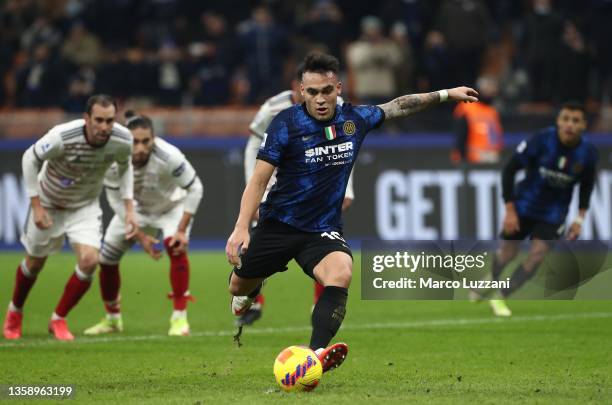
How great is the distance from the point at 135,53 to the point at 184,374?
14.8 meters

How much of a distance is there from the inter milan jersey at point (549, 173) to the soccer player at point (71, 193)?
4.30 m

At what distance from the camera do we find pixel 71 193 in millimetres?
12133

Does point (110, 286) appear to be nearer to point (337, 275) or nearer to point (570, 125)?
point (337, 275)

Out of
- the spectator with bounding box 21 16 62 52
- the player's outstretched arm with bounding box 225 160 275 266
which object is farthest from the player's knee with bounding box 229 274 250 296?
the spectator with bounding box 21 16 62 52

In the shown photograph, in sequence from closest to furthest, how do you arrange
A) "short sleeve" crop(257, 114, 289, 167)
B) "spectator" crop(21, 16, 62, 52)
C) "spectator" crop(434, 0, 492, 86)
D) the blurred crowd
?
"short sleeve" crop(257, 114, 289, 167), the blurred crowd, "spectator" crop(434, 0, 492, 86), "spectator" crop(21, 16, 62, 52)

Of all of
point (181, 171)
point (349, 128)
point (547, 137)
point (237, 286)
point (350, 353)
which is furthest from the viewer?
point (547, 137)

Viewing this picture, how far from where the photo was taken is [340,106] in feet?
30.1

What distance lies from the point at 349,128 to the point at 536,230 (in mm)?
5347

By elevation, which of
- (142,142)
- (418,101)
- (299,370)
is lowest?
(299,370)

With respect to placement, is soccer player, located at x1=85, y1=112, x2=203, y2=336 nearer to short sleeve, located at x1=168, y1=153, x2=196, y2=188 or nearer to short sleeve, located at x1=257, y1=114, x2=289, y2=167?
short sleeve, located at x1=168, y1=153, x2=196, y2=188

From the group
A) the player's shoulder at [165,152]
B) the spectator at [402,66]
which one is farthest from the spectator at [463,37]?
the player's shoulder at [165,152]

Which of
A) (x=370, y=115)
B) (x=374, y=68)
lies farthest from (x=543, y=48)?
(x=370, y=115)

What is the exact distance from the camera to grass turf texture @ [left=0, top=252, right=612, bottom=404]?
838 cm

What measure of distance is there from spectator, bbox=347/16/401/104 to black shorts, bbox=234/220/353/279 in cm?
1250
